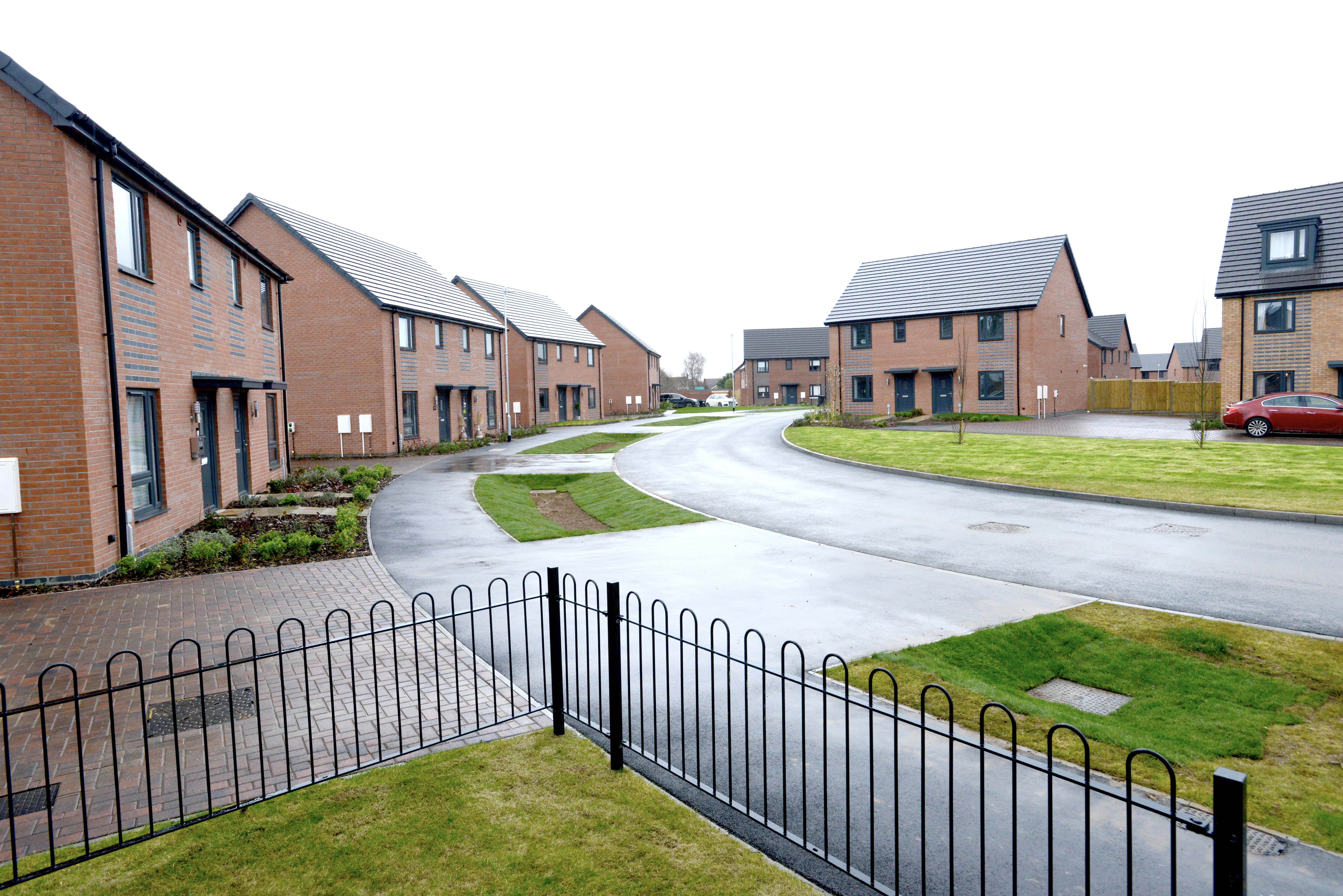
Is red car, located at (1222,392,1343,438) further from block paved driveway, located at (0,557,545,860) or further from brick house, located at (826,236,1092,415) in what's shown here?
block paved driveway, located at (0,557,545,860)

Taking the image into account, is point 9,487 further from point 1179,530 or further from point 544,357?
point 544,357

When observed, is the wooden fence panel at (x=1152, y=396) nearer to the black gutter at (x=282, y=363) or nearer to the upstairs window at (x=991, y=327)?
the upstairs window at (x=991, y=327)

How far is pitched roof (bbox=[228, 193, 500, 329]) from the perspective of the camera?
109ft

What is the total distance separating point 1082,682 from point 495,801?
5900 mm

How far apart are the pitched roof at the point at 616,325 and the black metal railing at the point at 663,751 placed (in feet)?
219

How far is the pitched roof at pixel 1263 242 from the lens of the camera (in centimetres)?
3409

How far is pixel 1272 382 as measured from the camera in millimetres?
35125

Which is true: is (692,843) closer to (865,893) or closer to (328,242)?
(865,893)

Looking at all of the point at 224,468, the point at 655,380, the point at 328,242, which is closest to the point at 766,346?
the point at 655,380

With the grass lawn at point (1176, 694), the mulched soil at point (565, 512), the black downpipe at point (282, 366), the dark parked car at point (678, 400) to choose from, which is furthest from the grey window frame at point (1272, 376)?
the dark parked car at point (678, 400)

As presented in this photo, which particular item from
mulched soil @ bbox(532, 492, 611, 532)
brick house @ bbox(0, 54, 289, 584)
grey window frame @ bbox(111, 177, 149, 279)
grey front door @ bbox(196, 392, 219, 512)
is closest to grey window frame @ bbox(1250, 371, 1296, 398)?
mulched soil @ bbox(532, 492, 611, 532)

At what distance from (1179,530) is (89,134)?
18.6 metres

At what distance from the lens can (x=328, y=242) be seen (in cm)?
3503

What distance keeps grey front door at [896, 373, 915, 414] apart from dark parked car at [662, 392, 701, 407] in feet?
166
